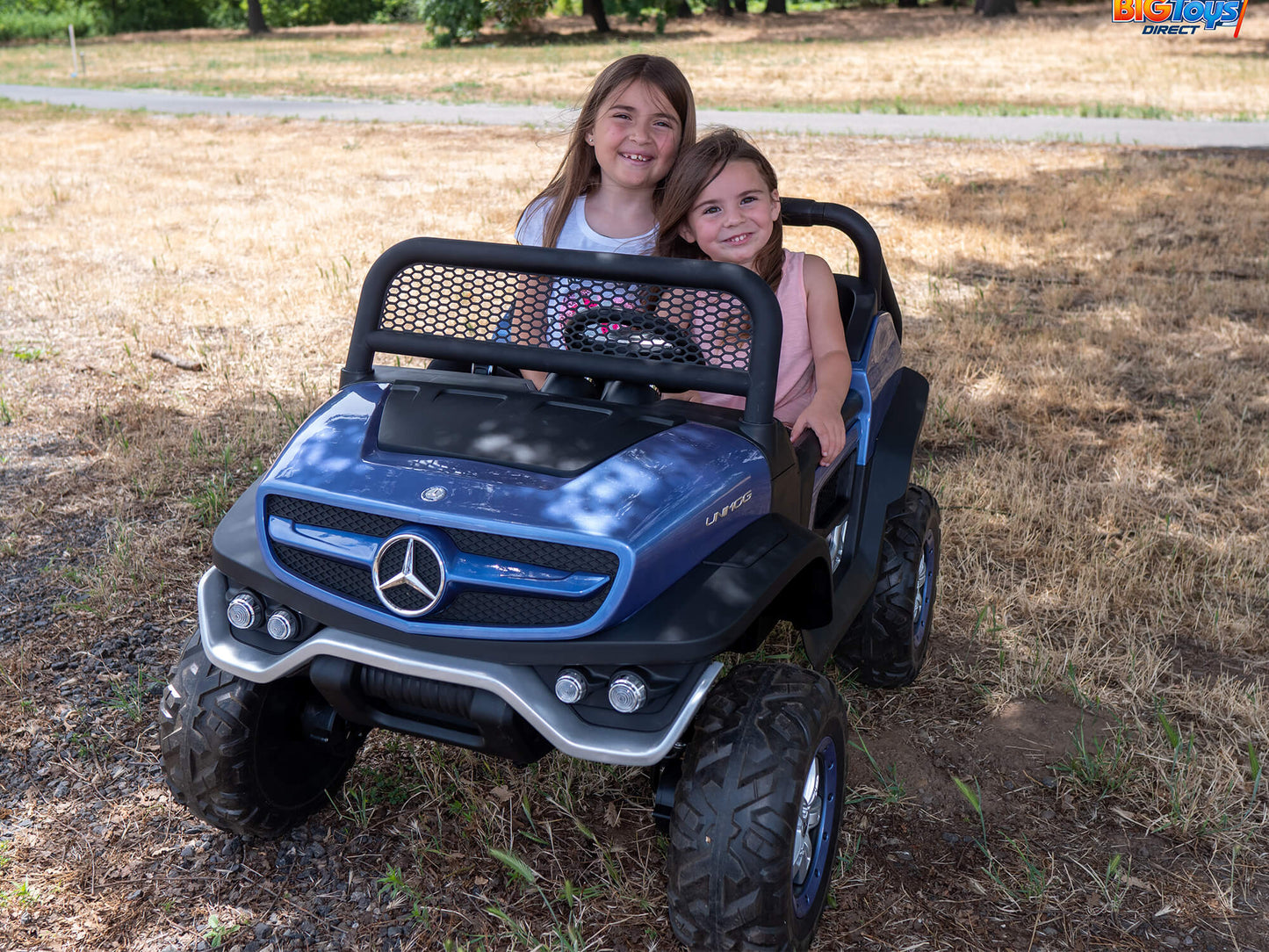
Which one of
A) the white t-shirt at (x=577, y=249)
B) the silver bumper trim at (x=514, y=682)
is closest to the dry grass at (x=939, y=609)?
the silver bumper trim at (x=514, y=682)

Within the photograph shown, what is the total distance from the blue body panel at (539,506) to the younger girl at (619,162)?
1.13 m

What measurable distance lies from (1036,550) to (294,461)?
2808mm

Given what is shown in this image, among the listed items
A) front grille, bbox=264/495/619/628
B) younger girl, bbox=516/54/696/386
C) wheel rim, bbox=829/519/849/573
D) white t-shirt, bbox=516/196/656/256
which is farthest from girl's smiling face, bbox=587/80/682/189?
front grille, bbox=264/495/619/628

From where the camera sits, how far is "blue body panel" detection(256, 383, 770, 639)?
76.7 inches

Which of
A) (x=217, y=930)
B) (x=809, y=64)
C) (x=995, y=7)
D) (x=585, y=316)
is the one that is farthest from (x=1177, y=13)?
(x=217, y=930)

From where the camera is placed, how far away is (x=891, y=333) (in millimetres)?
3420

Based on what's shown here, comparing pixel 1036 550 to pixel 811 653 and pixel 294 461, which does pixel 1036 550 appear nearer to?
pixel 811 653

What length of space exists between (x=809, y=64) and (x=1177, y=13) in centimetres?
866

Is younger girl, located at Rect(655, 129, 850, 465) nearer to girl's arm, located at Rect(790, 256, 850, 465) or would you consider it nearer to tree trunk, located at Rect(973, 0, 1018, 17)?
girl's arm, located at Rect(790, 256, 850, 465)

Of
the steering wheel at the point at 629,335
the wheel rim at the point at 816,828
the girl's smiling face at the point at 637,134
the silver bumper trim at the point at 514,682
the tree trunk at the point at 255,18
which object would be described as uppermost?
the tree trunk at the point at 255,18

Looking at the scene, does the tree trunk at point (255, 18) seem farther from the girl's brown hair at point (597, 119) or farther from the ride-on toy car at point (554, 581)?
the ride-on toy car at point (554, 581)

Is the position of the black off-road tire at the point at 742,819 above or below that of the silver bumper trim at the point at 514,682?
below

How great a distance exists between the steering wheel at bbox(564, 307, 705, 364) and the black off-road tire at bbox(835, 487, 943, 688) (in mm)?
1028

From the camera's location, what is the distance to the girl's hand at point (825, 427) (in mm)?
2666
